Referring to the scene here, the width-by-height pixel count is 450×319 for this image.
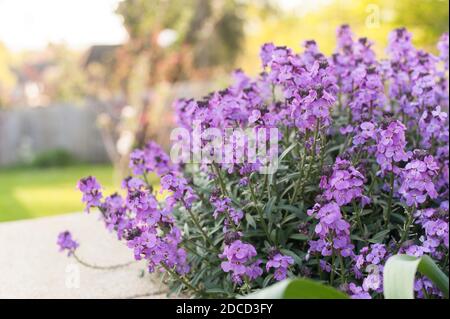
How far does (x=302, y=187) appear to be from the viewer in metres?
2.28

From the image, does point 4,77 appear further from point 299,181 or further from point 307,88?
point 307,88

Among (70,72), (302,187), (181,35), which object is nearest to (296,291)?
(302,187)

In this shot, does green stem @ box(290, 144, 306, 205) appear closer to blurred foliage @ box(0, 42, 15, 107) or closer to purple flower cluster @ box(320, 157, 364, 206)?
purple flower cluster @ box(320, 157, 364, 206)

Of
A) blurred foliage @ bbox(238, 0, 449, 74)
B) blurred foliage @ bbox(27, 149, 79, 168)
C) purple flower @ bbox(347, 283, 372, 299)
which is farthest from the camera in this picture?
blurred foliage @ bbox(27, 149, 79, 168)

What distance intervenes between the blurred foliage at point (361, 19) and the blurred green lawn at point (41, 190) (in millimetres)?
3005

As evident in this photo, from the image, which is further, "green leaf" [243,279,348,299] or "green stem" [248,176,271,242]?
"green stem" [248,176,271,242]

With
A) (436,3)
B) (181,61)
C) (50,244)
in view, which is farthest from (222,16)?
(50,244)

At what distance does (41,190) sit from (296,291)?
7.14 m

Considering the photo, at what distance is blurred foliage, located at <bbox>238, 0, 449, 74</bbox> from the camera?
31.2 ft

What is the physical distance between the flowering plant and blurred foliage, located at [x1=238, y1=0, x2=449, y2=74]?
0.76m

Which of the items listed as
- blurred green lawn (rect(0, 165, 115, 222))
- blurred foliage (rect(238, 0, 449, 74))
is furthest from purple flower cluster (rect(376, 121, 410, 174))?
blurred green lawn (rect(0, 165, 115, 222))

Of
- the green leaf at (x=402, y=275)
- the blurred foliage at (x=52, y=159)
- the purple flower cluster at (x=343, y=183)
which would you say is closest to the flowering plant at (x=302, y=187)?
the purple flower cluster at (x=343, y=183)

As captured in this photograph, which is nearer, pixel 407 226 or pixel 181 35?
pixel 407 226
